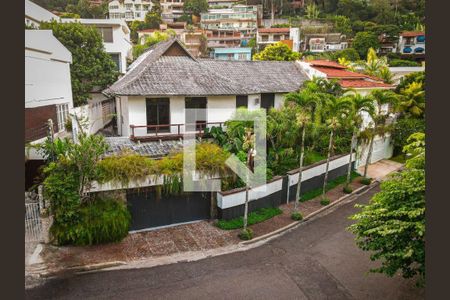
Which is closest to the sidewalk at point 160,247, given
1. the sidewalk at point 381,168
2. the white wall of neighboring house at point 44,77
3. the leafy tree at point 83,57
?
the white wall of neighboring house at point 44,77

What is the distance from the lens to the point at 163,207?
13672 mm

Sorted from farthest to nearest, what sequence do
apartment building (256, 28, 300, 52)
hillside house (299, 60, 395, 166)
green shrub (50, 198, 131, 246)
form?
apartment building (256, 28, 300, 52)
hillside house (299, 60, 395, 166)
green shrub (50, 198, 131, 246)

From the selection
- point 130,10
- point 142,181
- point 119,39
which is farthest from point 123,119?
point 130,10

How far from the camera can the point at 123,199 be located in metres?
12.8

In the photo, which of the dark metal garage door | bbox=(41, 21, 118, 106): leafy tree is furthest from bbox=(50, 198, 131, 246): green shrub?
bbox=(41, 21, 118, 106): leafy tree

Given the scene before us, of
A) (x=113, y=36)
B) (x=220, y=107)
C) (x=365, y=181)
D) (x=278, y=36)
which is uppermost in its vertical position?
(x=278, y=36)

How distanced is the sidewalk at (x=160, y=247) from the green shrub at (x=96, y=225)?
11.0 inches

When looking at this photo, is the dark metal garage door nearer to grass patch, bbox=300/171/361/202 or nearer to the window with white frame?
grass patch, bbox=300/171/361/202

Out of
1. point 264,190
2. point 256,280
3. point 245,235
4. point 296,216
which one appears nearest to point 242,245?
point 245,235

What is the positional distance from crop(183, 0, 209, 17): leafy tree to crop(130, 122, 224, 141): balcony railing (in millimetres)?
55850

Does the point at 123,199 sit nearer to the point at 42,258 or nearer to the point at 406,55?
the point at 42,258

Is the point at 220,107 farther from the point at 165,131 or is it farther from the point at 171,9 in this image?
the point at 171,9

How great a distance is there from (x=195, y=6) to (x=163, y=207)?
64.0m

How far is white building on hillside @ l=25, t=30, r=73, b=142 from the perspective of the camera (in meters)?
13.8
